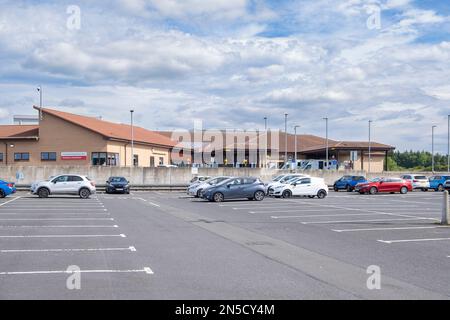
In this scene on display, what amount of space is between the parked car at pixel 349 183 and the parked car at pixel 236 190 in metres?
17.4

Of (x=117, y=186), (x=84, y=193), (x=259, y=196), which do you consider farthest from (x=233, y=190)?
(x=117, y=186)

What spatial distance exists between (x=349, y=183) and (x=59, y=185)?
82.1ft

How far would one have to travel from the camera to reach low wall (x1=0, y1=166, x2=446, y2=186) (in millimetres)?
48594

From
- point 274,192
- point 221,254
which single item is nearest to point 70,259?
point 221,254

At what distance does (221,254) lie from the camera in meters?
12.5

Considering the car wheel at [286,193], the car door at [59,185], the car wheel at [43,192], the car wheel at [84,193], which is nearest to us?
the car wheel at [43,192]

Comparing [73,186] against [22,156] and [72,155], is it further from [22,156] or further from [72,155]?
[22,156]

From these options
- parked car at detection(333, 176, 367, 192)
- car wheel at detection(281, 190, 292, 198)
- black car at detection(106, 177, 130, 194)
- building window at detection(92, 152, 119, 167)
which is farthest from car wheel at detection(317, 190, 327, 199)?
building window at detection(92, 152, 119, 167)

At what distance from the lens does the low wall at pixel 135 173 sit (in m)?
48.6

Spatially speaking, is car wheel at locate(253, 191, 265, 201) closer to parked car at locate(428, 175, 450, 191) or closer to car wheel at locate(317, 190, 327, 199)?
car wheel at locate(317, 190, 327, 199)

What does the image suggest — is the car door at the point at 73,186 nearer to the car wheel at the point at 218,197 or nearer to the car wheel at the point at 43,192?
the car wheel at the point at 43,192

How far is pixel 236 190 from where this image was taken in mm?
33250

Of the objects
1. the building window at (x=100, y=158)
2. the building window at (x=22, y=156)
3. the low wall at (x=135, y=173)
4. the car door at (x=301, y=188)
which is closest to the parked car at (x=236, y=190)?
the car door at (x=301, y=188)
